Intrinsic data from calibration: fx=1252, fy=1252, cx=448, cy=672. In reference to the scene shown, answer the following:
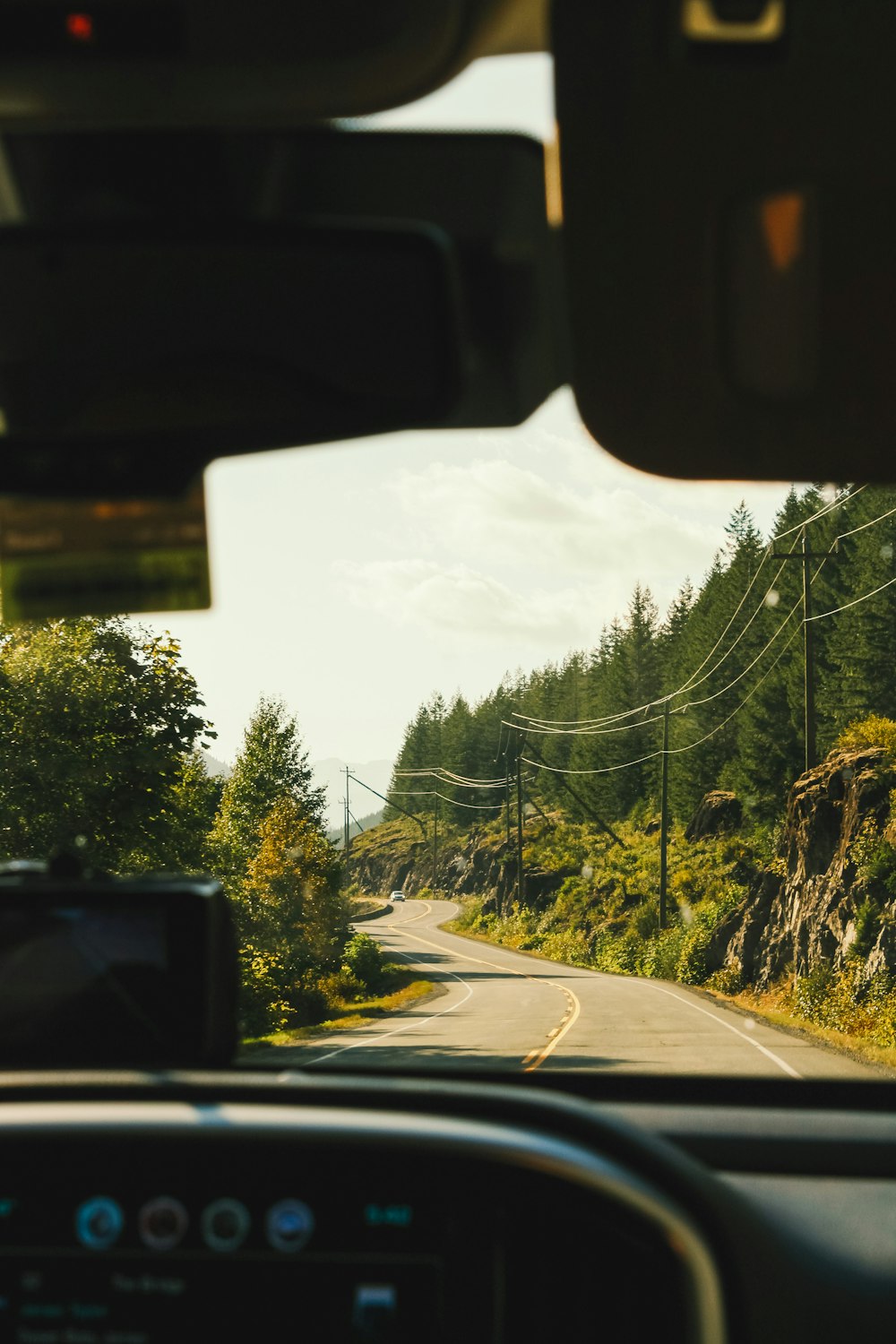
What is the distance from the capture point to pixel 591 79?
5.69ft

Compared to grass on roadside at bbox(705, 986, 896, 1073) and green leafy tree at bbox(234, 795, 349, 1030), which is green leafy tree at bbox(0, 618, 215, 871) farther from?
grass on roadside at bbox(705, 986, 896, 1073)

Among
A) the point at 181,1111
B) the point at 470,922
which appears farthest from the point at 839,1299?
the point at 470,922

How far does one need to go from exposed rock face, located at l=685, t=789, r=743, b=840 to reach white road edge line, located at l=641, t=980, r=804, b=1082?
34.4 inches

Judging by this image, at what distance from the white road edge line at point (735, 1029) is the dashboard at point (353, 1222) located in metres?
1.41

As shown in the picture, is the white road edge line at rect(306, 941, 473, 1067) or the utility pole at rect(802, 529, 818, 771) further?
the utility pole at rect(802, 529, 818, 771)

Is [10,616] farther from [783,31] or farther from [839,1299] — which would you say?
[839,1299]

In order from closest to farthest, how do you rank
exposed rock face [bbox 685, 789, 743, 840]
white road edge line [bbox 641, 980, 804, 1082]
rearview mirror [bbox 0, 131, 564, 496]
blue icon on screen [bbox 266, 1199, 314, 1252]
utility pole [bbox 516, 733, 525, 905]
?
rearview mirror [bbox 0, 131, 564, 496], blue icon on screen [bbox 266, 1199, 314, 1252], white road edge line [bbox 641, 980, 804, 1082], utility pole [bbox 516, 733, 525, 905], exposed rock face [bbox 685, 789, 743, 840]

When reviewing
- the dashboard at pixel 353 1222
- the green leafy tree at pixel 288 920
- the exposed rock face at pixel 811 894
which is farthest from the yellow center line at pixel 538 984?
the dashboard at pixel 353 1222

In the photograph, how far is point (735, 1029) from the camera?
18.0 ft

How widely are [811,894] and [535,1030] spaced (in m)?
3.58

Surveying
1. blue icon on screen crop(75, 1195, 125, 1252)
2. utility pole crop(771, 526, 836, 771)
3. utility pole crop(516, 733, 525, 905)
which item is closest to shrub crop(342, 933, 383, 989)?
utility pole crop(516, 733, 525, 905)

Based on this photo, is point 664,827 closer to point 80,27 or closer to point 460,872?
point 460,872

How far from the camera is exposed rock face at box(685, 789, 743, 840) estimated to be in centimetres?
675

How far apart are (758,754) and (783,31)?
22.5ft
